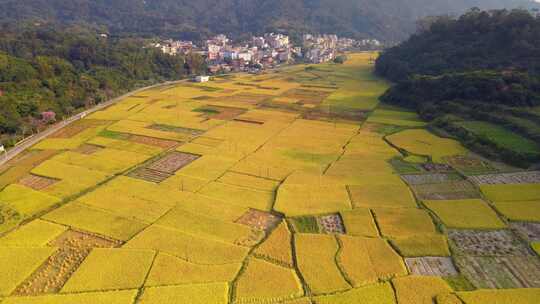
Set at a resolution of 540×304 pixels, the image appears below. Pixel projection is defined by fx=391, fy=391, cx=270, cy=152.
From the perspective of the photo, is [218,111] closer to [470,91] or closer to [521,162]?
[470,91]

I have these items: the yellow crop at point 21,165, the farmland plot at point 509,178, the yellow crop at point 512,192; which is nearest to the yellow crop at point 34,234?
the yellow crop at point 21,165

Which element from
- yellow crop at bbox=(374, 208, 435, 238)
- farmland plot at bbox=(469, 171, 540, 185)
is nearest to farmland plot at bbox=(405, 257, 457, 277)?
yellow crop at bbox=(374, 208, 435, 238)

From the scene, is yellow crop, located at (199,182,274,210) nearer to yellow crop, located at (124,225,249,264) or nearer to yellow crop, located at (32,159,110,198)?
yellow crop, located at (124,225,249,264)

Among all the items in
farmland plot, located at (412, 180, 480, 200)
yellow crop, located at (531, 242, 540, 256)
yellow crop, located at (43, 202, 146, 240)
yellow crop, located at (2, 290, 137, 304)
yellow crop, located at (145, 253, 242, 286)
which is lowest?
yellow crop, located at (2, 290, 137, 304)

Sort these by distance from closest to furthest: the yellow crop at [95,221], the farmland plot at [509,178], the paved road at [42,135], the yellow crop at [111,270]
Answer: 1. the yellow crop at [111,270]
2. the yellow crop at [95,221]
3. the farmland plot at [509,178]
4. the paved road at [42,135]

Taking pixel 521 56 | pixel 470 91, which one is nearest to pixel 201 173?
pixel 470 91

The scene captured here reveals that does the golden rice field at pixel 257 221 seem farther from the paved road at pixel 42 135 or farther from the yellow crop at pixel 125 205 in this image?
the paved road at pixel 42 135

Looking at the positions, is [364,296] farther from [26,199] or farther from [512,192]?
[26,199]

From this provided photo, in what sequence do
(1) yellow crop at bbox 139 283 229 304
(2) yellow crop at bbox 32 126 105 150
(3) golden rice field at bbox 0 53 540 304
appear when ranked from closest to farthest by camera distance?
(1) yellow crop at bbox 139 283 229 304
(3) golden rice field at bbox 0 53 540 304
(2) yellow crop at bbox 32 126 105 150
